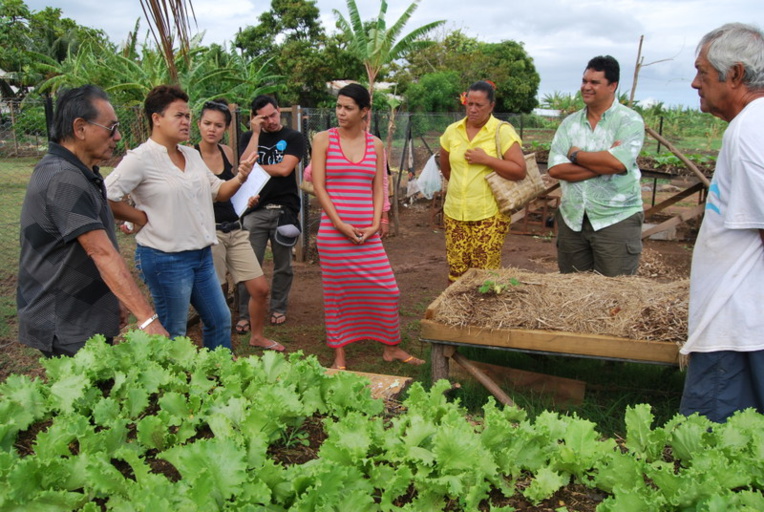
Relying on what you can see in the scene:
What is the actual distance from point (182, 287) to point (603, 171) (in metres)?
2.94

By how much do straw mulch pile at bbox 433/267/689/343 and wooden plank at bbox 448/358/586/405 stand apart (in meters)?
0.64

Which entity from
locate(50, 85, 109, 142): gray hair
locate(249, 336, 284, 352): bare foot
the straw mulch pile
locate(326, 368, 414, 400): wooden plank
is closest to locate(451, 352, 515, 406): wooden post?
the straw mulch pile

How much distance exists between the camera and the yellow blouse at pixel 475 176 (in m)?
4.95

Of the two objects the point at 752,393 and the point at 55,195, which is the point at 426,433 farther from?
the point at 55,195

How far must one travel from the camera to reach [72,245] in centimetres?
275

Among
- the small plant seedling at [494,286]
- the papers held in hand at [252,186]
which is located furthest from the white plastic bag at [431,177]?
the small plant seedling at [494,286]

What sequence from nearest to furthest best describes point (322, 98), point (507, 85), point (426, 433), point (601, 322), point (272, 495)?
1. point (272, 495)
2. point (426, 433)
3. point (601, 322)
4. point (322, 98)
5. point (507, 85)

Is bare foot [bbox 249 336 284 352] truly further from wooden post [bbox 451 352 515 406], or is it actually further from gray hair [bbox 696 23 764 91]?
gray hair [bbox 696 23 764 91]

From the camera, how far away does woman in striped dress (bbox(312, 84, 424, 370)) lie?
4.69 m

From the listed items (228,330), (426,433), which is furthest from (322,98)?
(426,433)

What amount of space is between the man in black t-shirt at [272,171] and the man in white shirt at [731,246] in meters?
3.87

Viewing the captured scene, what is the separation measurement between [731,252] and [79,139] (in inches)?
112

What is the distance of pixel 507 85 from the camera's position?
34312 millimetres

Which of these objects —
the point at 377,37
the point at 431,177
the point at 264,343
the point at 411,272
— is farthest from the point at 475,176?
the point at 377,37
